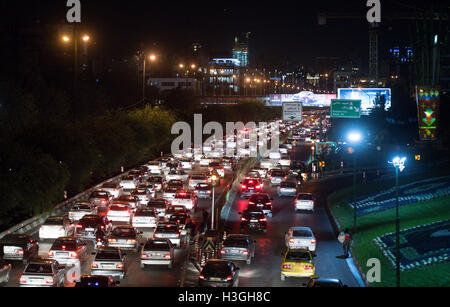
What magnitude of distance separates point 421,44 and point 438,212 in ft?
98.2

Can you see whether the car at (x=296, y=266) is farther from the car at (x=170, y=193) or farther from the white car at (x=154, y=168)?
the white car at (x=154, y=168)

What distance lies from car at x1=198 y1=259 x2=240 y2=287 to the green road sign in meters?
36.7

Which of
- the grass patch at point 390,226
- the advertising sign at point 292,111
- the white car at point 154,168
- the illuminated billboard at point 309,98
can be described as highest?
the illuminated billboard at point 309,98

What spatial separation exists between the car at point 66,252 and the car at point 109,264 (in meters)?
2.00

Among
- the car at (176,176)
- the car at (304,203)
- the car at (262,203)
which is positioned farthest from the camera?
the car at (176,176)

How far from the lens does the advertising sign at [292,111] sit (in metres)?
46.0

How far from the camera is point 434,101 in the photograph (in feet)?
154

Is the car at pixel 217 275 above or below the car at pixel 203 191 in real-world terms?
above

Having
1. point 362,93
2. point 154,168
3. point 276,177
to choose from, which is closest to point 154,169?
point 154,168

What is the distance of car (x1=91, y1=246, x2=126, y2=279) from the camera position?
22.1 m

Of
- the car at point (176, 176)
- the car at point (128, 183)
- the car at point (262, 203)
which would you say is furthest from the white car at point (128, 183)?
the car at point (262, 203)

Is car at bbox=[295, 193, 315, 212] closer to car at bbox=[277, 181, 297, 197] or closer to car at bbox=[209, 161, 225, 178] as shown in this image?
car at bbox=[277, 181, 297, 197]

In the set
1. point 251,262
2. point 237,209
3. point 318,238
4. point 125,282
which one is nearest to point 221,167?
point 237,209

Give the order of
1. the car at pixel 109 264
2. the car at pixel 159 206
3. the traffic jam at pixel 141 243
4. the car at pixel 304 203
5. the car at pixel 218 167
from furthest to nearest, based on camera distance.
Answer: the car at pixel 218 167 < the car at pixel 304 203 < the car at pixel 159 206 < the car at pixel 109 264 < the traffic jam at pixel 141 243
